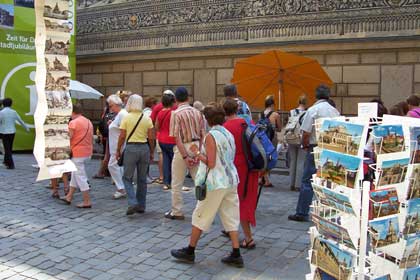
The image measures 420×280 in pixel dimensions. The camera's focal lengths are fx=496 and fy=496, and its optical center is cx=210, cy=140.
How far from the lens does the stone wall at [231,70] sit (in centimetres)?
1315

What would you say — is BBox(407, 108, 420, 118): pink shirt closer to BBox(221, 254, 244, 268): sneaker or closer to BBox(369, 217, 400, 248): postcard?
BBox(221, 254, 244, 268): sneaker

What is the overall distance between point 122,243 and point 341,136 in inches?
151

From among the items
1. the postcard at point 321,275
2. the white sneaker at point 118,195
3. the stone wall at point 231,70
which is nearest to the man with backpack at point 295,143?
the white sneaker at point 118,195

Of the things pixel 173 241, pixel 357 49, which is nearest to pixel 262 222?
pixel 173 241

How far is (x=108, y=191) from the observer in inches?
388

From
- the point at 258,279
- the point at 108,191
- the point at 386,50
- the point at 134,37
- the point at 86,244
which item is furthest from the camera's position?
the point at 134,37

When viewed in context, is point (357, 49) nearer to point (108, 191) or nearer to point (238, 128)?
point (108, 191)

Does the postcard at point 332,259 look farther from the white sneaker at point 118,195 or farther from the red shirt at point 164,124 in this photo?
the white sneaker at point 118,195

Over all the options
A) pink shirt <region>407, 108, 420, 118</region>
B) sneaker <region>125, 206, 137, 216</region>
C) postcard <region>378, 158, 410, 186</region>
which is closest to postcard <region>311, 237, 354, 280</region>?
postcard <region>378, 158, 410, 186</region>

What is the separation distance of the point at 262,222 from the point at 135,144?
89.9 inches

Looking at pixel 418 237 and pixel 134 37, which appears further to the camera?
pixel 134 37

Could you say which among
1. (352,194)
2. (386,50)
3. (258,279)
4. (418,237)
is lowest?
(258,279)

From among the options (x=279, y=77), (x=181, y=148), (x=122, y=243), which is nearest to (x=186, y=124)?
(x=181, y=148)

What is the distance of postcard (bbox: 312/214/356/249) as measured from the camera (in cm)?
358
